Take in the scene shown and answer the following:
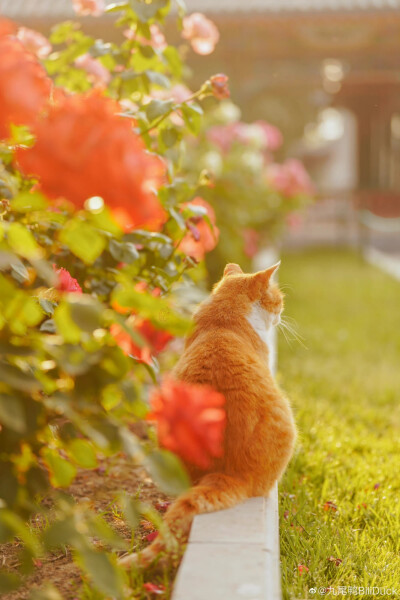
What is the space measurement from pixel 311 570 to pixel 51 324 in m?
0.76

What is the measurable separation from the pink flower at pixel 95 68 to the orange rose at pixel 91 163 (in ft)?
4.30

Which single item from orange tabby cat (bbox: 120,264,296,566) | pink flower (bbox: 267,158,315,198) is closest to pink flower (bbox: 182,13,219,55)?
orange tabby cat (bbox: 120,264,296,566)

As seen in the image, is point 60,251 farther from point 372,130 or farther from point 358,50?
point 372,130

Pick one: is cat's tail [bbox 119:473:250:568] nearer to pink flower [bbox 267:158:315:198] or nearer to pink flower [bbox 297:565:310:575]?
pink flower [bbox 297:565:310:575]

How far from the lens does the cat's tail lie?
4.39 feet

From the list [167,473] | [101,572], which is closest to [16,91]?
[167,473]

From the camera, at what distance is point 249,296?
188 cm

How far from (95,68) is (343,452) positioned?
1.46 meters

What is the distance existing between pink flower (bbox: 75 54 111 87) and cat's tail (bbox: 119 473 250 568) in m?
1.30

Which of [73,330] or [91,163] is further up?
[91,163]

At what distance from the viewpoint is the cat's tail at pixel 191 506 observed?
1.34m

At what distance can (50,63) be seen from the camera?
89.0 inches

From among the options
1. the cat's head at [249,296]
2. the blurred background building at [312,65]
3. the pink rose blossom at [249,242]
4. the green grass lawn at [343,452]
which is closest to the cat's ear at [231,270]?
the cat's head at [249,296]

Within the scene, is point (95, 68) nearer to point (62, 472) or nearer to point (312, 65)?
point (62, 472)
